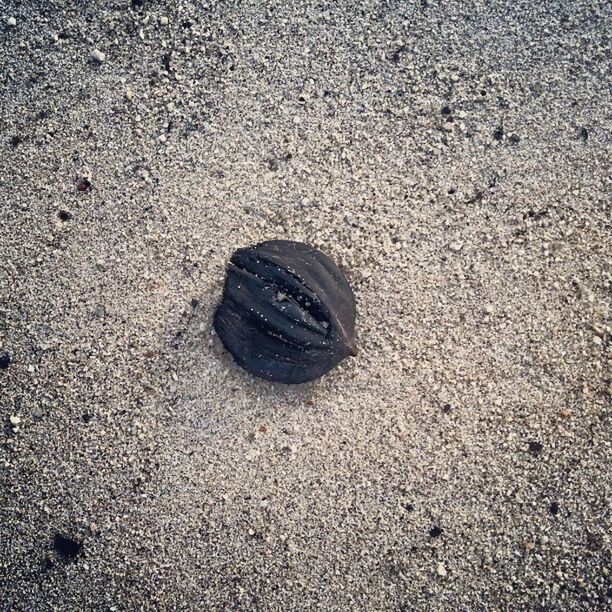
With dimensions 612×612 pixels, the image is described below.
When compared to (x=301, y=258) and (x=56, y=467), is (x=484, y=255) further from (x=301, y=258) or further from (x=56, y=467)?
(x=56, y=467)

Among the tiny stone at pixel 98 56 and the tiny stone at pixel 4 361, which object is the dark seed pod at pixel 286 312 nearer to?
the tiny stone at pixel 4 361

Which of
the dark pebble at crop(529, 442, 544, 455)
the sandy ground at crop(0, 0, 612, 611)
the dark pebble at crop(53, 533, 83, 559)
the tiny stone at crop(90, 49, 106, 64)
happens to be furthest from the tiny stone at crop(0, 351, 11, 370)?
the dark pebble at crop(529, 442, 544, 455)

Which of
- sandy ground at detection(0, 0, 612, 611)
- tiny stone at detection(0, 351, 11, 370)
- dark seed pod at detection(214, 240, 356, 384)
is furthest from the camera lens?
tiny stone at detection(0, 351, 11, 370)

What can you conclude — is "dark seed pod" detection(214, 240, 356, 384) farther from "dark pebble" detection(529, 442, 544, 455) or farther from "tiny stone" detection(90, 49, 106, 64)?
"tiny stone" detection(90, 49, 106, 64)

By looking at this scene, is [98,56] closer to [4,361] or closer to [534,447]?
[4,361]

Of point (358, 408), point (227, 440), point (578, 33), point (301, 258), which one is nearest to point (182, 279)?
point (301, 258)

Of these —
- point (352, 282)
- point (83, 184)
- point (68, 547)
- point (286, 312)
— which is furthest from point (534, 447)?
point (83, 184)
